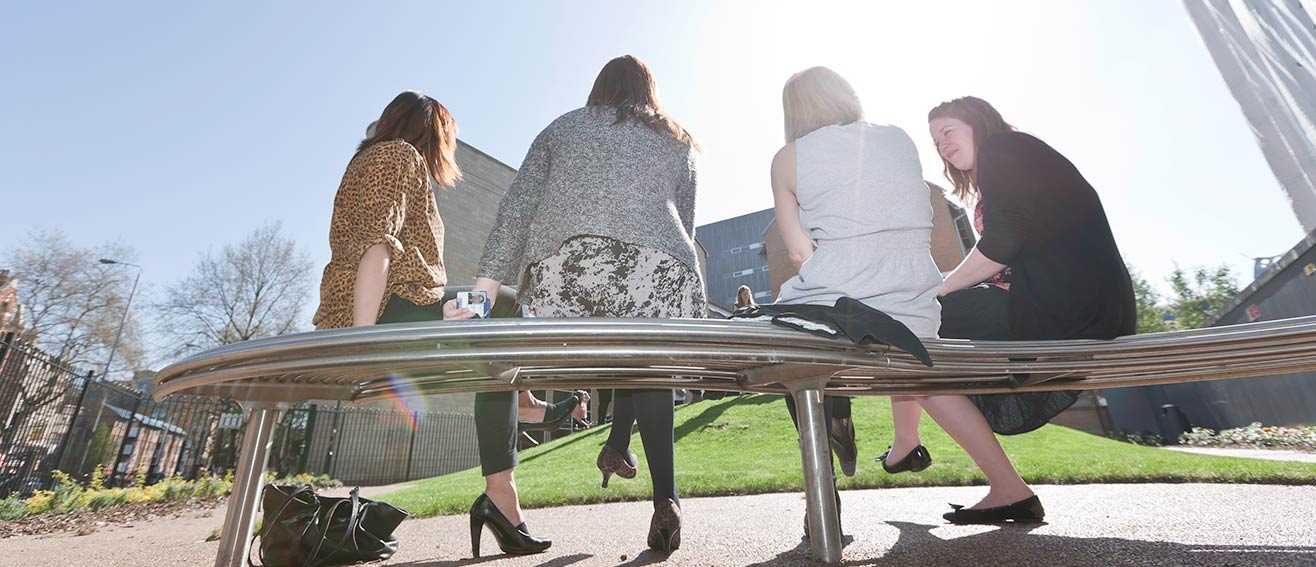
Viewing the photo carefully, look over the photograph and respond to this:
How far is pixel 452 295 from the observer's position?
2.32 m

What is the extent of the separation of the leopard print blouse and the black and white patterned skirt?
0.47 m

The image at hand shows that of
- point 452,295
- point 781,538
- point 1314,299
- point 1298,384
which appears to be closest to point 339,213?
point 452,295

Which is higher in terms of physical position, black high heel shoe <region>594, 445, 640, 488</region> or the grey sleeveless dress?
the grey sleeveless dress

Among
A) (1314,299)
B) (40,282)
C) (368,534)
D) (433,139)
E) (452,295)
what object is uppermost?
(40,282)

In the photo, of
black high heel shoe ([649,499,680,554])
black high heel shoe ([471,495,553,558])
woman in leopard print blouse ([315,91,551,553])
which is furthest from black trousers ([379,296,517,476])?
black high heel shoe ([649,499,680,554])

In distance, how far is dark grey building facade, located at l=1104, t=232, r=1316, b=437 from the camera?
10398mm

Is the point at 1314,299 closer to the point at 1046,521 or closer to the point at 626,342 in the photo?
the point at 1046,521

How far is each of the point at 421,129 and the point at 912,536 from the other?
102 inches

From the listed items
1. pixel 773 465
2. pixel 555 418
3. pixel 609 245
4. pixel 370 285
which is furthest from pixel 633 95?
pixel 773 465

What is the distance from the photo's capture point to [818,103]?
200 cm

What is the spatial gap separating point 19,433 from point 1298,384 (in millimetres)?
21130

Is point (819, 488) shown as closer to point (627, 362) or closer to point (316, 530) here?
point (627, 362)

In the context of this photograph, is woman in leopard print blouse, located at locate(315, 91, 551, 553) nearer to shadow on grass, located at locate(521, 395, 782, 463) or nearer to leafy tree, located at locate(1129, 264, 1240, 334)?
shadow on grass, located at locate(521, 395, 782, 463)

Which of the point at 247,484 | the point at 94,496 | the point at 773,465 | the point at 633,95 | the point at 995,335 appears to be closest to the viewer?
the point at 247,484
